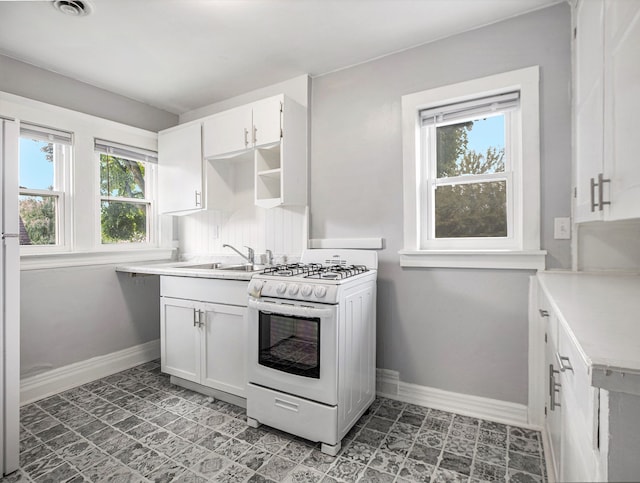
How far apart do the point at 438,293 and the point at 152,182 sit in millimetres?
3034

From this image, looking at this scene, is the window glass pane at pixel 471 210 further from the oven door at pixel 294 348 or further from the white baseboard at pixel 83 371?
the white baseboard at pixel 83 371

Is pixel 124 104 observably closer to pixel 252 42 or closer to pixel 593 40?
pixel 252 42

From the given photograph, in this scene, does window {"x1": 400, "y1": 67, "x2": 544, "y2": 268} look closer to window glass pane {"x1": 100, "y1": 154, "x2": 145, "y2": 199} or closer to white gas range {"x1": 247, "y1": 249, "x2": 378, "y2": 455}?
white gas range {"x1": 247, "y1": 249, "x2": 378, "y2": 455}

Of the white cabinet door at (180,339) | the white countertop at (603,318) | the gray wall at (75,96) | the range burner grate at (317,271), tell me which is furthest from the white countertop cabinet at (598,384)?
the gray wall at (75,96)

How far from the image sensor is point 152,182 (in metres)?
3.57

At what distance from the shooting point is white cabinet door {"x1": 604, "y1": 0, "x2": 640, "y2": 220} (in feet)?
3.45

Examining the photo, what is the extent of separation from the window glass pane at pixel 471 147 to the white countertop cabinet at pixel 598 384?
1209mm

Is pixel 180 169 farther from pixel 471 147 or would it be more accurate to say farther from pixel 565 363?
pixel 565 363

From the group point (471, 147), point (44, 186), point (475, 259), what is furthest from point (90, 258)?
point (471, 147)

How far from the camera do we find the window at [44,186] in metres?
2.66

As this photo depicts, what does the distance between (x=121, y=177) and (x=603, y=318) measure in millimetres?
3721

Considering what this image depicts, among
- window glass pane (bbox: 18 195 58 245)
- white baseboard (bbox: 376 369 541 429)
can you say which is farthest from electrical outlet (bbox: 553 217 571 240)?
window glass pane (bbox: 18 195 58 245)

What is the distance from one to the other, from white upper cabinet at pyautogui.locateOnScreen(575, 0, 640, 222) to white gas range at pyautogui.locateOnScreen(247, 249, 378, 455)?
1250mm

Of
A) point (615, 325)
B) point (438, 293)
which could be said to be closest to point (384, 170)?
point (438, 293)
